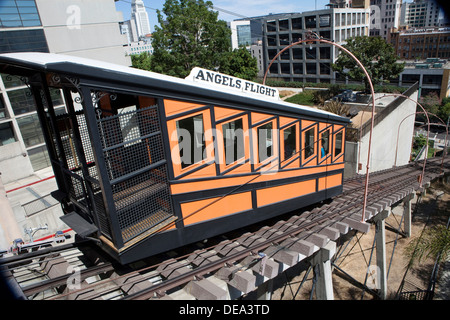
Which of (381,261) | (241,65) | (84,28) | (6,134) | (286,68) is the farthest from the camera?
(286,68)

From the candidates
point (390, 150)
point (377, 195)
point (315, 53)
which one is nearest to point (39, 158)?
point (377, 195)

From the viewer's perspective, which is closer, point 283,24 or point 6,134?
point 6,134

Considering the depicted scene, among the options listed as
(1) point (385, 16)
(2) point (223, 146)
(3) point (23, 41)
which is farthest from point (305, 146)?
(1) point (385, 16)

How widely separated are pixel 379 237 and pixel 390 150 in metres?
17.3

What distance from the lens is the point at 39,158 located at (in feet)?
66.7

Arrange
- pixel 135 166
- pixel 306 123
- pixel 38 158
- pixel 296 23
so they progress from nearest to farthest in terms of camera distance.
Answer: pixel 135 166 → pixel 306 123 → pixel 38 158 → pixel 296 23

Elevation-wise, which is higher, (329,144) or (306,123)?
(306,123)

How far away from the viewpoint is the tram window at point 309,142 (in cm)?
820

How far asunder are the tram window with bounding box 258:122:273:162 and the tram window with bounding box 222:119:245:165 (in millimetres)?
546

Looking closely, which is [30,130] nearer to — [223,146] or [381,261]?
[223,146]

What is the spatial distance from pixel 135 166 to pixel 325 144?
6.05 meters

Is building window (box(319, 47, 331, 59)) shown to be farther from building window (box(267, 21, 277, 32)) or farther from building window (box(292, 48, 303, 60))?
building window (box(267, 21, 277, 32))

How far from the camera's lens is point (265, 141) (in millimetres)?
7008
